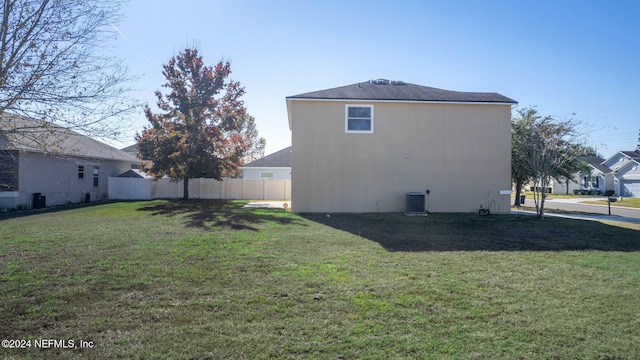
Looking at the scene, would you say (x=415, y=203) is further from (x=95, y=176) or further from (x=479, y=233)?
(x=95, y=176)

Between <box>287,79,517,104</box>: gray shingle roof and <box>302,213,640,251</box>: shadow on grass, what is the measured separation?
480 centimetres

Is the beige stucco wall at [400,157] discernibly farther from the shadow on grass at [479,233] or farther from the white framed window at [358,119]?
the shadow on grass at [479,233]

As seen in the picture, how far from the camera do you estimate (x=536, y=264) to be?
6.35 metres

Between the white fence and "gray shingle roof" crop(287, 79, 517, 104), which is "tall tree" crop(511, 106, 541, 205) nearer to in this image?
"gray shingle roof" crop(287, 79, 517, 104)

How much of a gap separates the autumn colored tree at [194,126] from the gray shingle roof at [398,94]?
30.6ft

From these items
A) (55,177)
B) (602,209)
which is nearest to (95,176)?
A: (55,177)

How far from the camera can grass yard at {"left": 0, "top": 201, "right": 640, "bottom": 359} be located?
322 centimetres

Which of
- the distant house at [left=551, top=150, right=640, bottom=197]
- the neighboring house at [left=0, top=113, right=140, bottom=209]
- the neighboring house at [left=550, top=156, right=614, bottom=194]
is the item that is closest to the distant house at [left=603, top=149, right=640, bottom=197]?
the distant house at [left=551, top=150, right=640, bottom=197]

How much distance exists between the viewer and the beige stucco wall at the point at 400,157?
13.9 m

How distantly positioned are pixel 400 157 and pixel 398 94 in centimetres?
277

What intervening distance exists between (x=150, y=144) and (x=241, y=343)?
2072 centimetres

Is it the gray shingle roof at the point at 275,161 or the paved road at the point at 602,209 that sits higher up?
the gray shingle roof at the point at 275,161

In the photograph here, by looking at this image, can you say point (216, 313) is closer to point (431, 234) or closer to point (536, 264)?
point (536, 264)

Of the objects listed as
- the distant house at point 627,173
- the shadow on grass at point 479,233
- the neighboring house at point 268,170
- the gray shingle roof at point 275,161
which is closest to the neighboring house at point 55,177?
the shadow on grass at point 479,233
